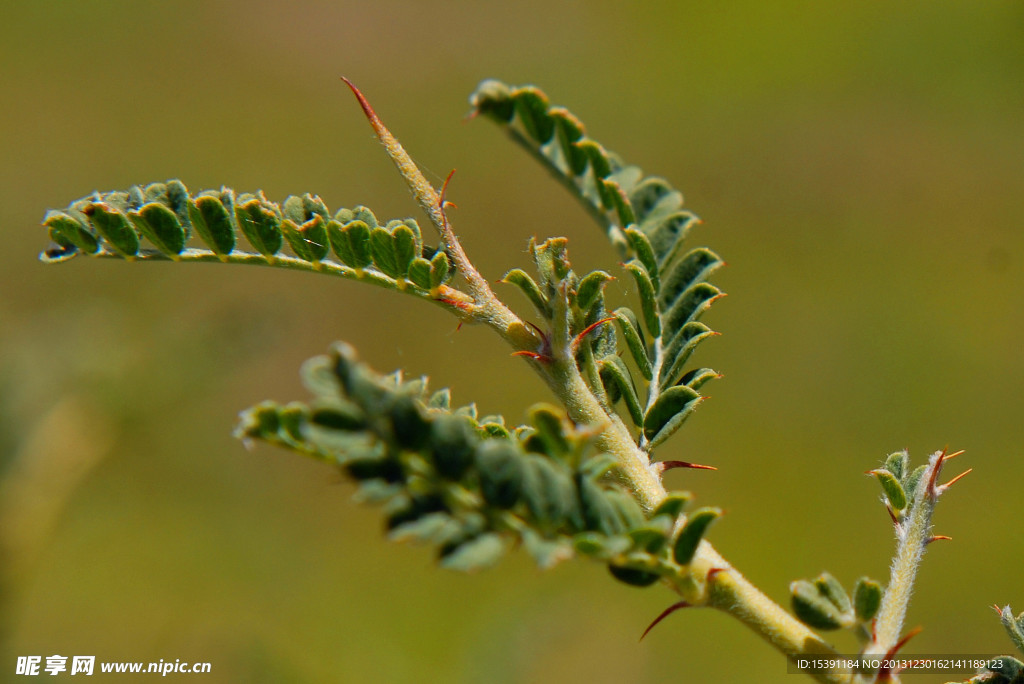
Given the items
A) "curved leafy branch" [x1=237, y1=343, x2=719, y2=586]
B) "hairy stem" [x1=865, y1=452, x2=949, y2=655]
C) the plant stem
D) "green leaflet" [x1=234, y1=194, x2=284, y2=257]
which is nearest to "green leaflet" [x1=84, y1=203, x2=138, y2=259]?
"green leaflet" [x1=234, y1=194, x2=284, y2=257]

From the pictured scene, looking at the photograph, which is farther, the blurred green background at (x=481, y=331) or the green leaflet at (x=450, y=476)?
the blurred green background at (x=481, y=331)

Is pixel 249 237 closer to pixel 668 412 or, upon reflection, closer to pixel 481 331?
pixel 668 412

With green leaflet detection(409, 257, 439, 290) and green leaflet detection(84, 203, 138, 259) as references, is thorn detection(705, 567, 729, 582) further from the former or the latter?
green leaflet detection(84, 203, 138, 259)

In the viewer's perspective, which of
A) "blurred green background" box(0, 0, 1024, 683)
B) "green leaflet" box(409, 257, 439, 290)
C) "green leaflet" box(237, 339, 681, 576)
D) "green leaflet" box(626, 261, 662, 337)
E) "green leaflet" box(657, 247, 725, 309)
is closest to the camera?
"green leaflet" box(237, 339, 681, 576)

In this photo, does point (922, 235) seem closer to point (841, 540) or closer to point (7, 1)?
point (841, 540)

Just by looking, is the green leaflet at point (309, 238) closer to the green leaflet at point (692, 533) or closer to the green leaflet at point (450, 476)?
the green leaflet at point (450, 476)

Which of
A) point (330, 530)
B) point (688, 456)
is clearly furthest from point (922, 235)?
point (330, 530)

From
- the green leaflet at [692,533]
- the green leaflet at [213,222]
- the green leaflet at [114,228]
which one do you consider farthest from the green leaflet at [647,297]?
the green leaflet at [114,228]
